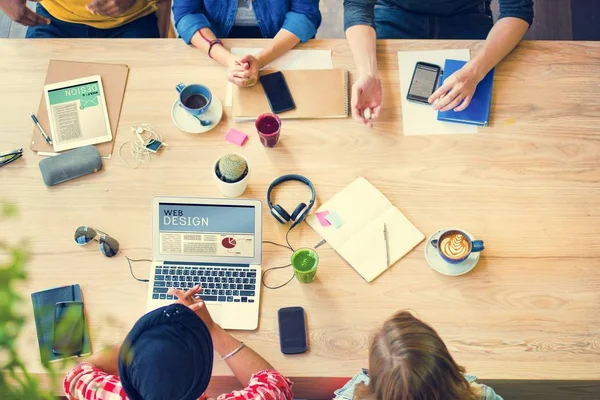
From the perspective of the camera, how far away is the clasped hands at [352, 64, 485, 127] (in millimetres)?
1548

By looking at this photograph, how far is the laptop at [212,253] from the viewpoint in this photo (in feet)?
4.51

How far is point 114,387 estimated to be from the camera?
126 cm

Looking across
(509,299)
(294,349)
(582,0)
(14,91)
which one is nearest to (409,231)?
(509,299)

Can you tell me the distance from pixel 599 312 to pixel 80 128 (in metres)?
1.40

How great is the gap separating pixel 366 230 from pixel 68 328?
2.48 feet

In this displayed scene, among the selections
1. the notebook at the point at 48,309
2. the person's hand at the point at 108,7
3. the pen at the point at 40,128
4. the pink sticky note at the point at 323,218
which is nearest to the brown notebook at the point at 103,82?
the pen at the point at 40,128

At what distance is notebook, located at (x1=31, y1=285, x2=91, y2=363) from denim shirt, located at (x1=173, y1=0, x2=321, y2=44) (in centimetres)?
78

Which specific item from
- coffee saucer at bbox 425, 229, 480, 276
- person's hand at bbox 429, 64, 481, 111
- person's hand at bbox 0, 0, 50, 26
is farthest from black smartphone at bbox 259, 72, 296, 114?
person's hand at bbox 0, 0, 50, 26

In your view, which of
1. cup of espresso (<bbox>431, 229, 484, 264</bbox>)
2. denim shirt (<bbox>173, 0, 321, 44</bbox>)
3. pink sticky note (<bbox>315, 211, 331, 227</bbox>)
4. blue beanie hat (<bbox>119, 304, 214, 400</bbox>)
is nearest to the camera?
blue beanie hat (<bbox>119, 304, 214, 400</bbox>)

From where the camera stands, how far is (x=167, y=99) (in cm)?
160

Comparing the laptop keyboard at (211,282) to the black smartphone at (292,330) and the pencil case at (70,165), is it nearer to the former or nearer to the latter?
the black smartphone at (292,330)

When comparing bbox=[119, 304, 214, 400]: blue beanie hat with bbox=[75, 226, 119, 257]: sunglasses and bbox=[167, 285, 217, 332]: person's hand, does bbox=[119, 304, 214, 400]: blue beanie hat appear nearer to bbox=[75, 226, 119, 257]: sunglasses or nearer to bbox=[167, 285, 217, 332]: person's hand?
bbox=[167, 285, 217, 332]: person's hand

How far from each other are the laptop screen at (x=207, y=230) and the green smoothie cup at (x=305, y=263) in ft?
0.37

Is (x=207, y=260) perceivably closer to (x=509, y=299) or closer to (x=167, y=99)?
(x=167, y=99)
